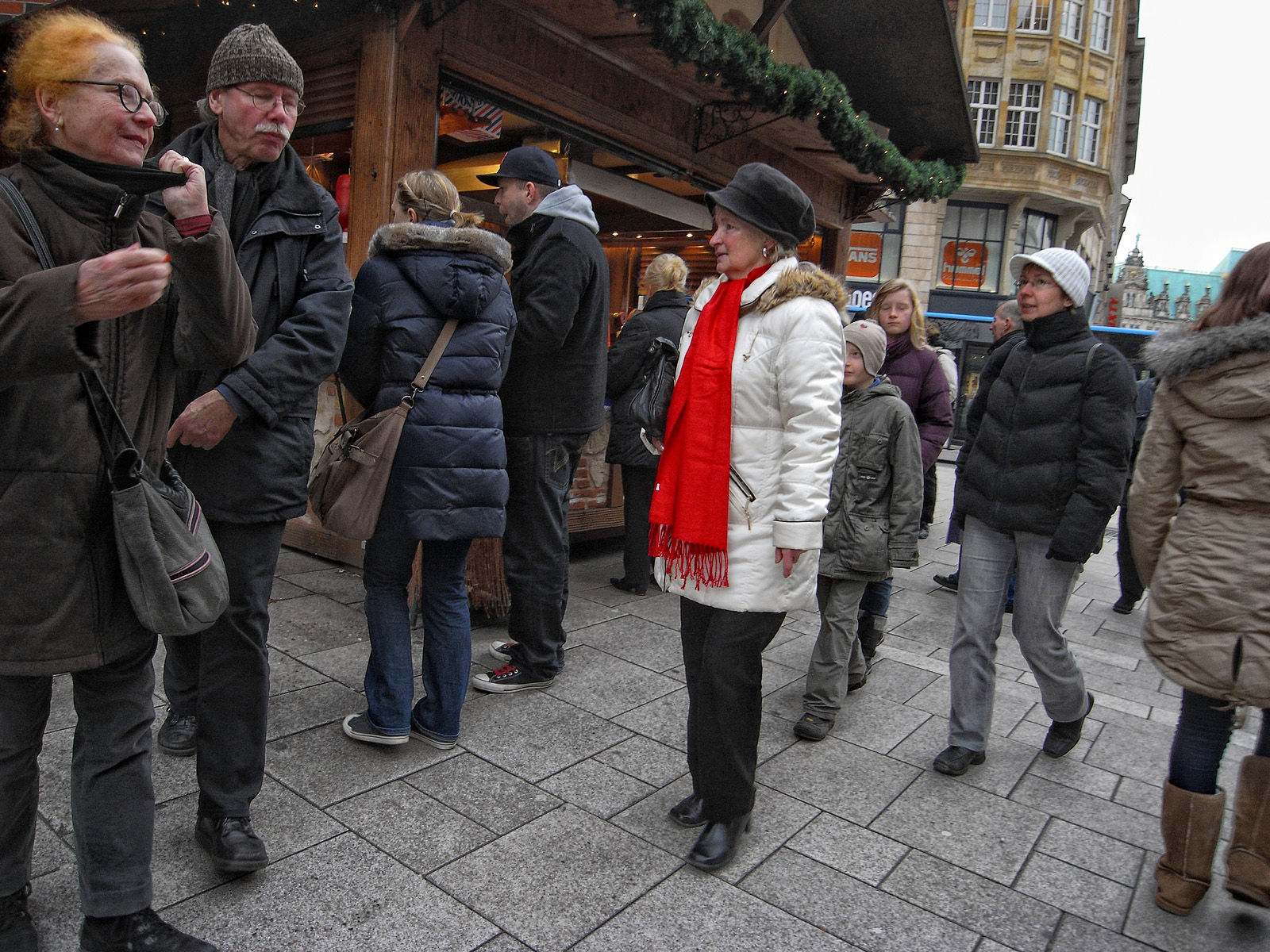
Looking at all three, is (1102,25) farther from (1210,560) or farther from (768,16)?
(1210,560)

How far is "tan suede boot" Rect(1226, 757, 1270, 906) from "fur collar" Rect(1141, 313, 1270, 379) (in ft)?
3.85

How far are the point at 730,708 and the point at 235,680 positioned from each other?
142 cm

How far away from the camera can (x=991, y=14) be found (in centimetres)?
3192

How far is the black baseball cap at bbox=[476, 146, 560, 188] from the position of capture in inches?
159

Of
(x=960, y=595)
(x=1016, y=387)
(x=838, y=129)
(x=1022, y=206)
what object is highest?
(x=1022, y=206)

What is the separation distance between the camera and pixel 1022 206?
102ft

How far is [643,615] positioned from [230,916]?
323 centimetres

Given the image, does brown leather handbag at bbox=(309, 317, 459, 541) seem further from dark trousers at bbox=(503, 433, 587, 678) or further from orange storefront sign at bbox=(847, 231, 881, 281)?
orange storefront sign at bbox=(847, 231, 881, 281)

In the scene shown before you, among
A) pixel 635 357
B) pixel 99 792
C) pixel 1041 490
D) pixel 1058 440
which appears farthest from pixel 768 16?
pixel 99 792

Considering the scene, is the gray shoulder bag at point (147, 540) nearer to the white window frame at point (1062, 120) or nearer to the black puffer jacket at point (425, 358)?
the black puffer jacket at point (425, 358)

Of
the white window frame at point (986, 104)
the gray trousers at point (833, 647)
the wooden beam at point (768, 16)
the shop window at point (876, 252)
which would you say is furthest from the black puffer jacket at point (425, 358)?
the white window frame at point (986, 104)

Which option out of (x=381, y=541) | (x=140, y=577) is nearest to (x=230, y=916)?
(x=140, y=577)

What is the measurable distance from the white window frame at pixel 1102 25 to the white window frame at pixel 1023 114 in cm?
300

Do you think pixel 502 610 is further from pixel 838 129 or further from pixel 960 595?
pixel 838 129
